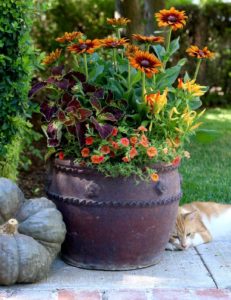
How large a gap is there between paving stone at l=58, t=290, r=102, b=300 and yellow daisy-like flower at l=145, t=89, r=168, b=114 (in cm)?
104

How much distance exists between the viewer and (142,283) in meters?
3.12

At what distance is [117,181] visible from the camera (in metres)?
3.16

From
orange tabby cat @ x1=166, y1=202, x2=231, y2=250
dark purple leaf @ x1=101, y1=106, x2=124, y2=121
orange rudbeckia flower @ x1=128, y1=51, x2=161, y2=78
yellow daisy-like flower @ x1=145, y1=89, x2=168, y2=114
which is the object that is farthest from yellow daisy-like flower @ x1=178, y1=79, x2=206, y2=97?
orange tabby cat @ x1=166, y1=202, x2=231, y2=250

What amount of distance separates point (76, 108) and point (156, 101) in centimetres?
44

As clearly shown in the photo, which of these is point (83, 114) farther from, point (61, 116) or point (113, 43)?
point (113, 43)

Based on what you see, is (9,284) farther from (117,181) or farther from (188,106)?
(188,106)

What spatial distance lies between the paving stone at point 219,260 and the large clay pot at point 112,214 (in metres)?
0.35

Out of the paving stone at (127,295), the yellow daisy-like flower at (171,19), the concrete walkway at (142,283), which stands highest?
the yellow daisy-like flower at (171,19)

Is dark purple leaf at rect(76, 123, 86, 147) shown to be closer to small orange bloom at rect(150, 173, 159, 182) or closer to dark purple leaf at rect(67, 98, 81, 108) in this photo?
dark purple leaf at rect(67, 98, 81, 108)

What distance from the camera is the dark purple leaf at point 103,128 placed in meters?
3.09

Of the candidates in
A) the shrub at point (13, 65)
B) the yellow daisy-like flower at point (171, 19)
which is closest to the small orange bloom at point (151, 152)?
the yellow daisy-like flower at point (171, 19)

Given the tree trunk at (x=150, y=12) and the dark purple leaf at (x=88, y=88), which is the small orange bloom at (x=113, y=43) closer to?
the dark purple leaf at (x=88, y=88)

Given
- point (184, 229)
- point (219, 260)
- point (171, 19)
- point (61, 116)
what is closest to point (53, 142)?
point (61, 116)

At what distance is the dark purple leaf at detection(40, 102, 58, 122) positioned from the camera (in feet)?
10.8
